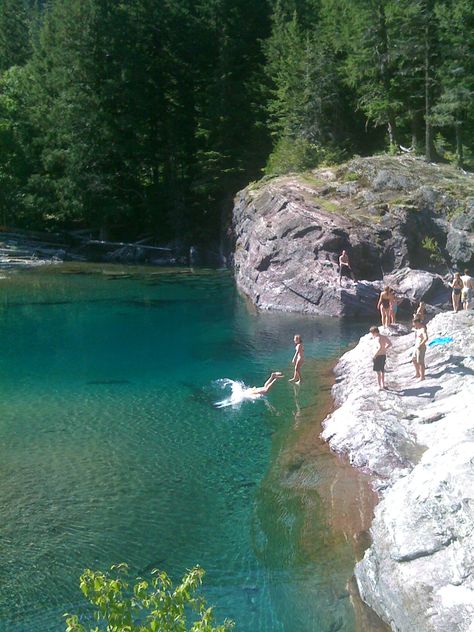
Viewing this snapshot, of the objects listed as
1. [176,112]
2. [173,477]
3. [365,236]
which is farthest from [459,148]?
[173,477]

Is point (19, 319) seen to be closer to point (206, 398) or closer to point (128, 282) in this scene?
point (128, 282)

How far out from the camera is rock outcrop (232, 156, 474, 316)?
113 feet

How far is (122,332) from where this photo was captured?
101 feet

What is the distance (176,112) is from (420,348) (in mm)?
42639

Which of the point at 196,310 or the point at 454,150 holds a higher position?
the point at 454,150

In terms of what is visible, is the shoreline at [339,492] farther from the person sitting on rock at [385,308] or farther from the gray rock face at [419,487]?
the person sitting on rock at [385,308]

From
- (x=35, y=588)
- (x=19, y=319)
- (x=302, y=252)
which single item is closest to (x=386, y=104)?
(x=302, y=252)

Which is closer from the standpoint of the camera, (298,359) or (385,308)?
(298,359)

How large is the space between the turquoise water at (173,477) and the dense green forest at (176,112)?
2296 centimetres

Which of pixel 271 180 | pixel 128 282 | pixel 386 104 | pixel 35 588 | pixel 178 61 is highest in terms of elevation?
pixel 178 61

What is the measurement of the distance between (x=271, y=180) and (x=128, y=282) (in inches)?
470

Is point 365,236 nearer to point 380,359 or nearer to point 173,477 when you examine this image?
point 380,359

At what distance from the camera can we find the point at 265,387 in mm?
21906

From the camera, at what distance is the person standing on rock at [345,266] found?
3397cm
